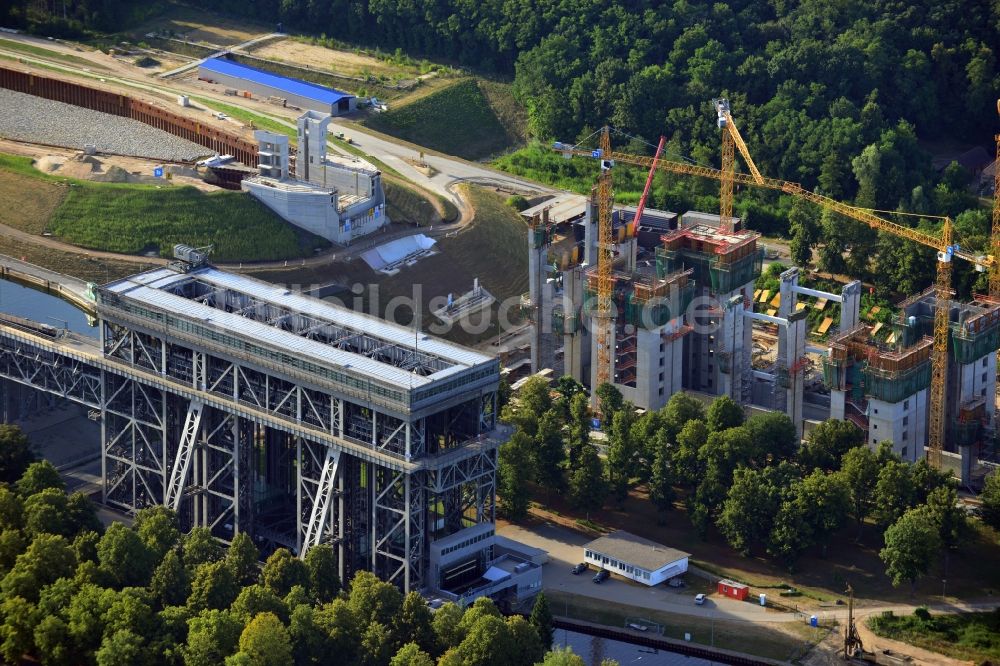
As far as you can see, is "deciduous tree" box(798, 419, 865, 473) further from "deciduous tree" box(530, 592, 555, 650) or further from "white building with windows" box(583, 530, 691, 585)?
Result: "deciduous tree" box(530, 592, 555, 650)

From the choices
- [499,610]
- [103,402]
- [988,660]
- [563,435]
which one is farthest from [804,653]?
[103,402]

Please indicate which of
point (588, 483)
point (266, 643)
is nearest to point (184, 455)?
point (266, 643)

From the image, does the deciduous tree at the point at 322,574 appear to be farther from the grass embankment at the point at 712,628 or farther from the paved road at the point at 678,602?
the paved road at the point at 678,602

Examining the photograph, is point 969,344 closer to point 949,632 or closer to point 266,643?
point 949,632

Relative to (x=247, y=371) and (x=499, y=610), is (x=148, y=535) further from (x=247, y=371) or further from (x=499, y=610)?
(x=499, y=610)

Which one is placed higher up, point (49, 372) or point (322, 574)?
point (49, 372)

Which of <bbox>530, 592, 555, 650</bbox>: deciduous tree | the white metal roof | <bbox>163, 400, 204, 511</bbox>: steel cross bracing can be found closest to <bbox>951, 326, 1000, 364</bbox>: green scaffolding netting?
the white metal roof

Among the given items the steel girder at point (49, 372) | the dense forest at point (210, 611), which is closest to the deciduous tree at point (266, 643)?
the dense forest at point (210, 611)

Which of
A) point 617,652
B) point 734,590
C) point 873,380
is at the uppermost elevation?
point 873,380
